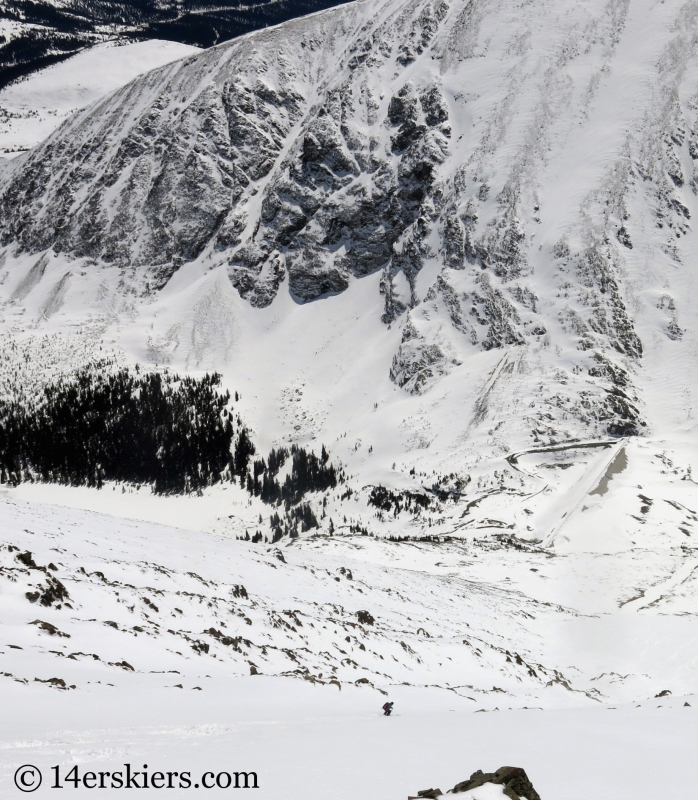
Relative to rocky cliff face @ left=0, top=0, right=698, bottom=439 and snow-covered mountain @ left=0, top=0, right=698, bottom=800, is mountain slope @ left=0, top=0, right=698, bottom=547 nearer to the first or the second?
rocky cliff face @ left=0, top=0, right=698, bottom=439

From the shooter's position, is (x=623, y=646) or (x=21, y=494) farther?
(x=21, y=494)

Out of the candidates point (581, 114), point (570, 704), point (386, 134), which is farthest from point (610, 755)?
point (386, 134)

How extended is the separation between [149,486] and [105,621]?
105012 millimetres

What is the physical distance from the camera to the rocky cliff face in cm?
12544

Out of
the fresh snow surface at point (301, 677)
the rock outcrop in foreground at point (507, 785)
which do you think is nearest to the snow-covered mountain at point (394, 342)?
the fresh snow surface at point (301, 677)

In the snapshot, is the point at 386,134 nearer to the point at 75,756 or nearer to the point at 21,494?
the point at 21,494

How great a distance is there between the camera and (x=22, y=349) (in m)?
141

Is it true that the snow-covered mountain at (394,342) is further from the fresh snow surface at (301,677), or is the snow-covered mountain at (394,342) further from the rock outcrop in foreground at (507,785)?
the rock outcrop in foreground at (507,785)

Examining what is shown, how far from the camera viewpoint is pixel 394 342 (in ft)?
444

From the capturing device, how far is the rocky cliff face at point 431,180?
4938 inches
